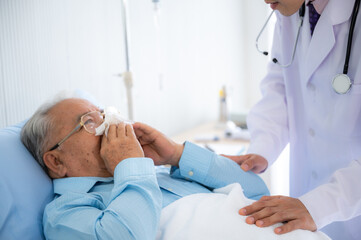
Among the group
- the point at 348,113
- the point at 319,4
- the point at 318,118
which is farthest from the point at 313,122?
the point at 319,4

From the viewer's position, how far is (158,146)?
1388mm

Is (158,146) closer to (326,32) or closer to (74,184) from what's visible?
(74,184)

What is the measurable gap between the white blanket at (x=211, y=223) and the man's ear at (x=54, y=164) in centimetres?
41

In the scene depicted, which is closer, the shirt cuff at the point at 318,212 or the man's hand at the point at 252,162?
the shirt cuff at the point at 318,212

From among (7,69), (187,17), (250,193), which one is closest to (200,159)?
(250,193)

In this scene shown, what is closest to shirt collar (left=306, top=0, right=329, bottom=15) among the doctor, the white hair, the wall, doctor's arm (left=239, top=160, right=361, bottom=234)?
the doctor

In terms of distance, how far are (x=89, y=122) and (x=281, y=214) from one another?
2.44ft

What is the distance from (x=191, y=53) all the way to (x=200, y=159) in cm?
180

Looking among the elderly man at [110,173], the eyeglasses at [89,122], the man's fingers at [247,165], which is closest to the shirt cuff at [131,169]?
the elderly man at [110,173]

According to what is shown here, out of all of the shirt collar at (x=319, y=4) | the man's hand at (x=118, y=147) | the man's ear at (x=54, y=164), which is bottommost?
the man's ear at (x=54, y=164)

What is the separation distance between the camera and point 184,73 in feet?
9.66

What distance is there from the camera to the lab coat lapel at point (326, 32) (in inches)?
47.2

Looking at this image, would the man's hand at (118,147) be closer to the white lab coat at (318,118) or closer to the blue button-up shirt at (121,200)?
the blue button-up shirt at (121,200)

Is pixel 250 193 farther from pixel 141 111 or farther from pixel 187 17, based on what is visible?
pixel 187 17
